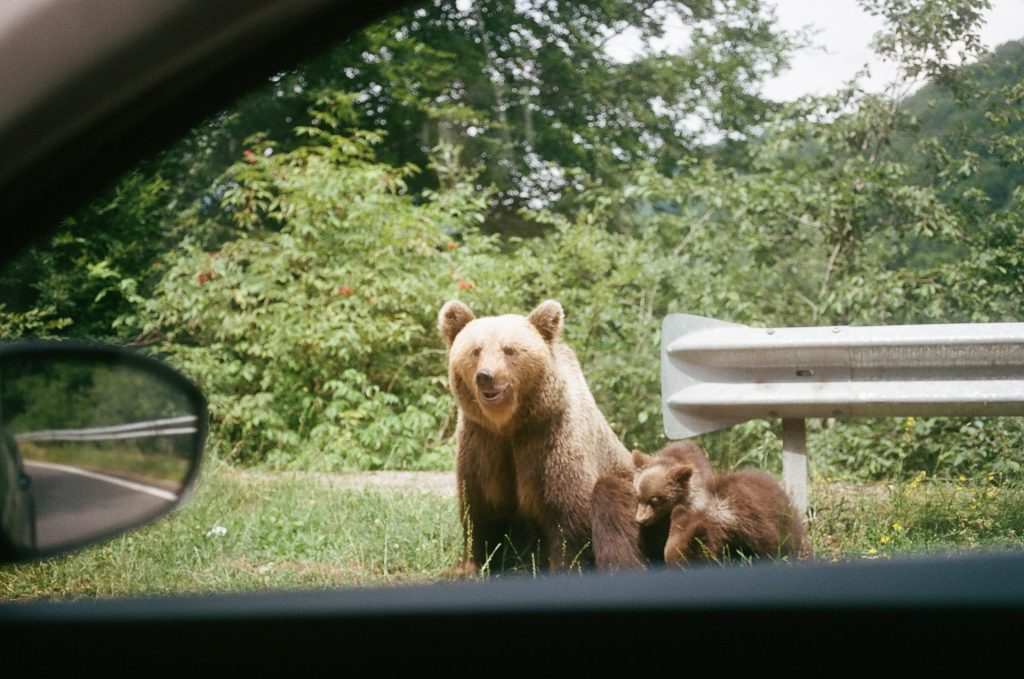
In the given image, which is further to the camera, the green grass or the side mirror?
the green grass

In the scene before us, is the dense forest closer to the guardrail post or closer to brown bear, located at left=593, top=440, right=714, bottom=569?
the guardrail post

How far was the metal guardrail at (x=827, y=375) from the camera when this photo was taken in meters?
3.12

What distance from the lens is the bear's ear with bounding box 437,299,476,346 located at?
12.3ft

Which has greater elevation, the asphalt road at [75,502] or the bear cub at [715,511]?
the asphalt road at [75,502]

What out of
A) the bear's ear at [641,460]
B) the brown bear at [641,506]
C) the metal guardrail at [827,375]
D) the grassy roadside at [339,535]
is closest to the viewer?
the metal guardrail at [827,375]

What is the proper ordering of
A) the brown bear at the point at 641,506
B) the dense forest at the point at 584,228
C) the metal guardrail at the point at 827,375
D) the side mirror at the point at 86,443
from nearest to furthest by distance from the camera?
1. the side mirror at the point at 86,443
2. the metal guardrail at the point at 827,375
3. the brown bear at the point at 641,506
4. the dense forest at the point at 584,228

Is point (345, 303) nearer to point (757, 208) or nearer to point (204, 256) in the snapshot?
point (204, 256)

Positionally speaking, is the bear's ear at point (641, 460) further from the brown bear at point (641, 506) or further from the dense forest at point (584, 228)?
the dense forest at point (584, 228)

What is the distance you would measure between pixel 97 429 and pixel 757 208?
4310 mm

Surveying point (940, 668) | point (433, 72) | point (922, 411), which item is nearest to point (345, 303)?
point (433, 72)

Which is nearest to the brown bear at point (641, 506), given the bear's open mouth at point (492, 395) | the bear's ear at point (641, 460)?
the bear's ear at point (641, 460)

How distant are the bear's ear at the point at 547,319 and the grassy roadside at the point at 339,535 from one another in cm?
88

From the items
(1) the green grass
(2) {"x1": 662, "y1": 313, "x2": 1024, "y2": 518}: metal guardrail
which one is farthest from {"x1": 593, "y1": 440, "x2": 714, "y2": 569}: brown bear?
(1) the green grass

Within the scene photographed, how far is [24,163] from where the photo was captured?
50.0 inches
